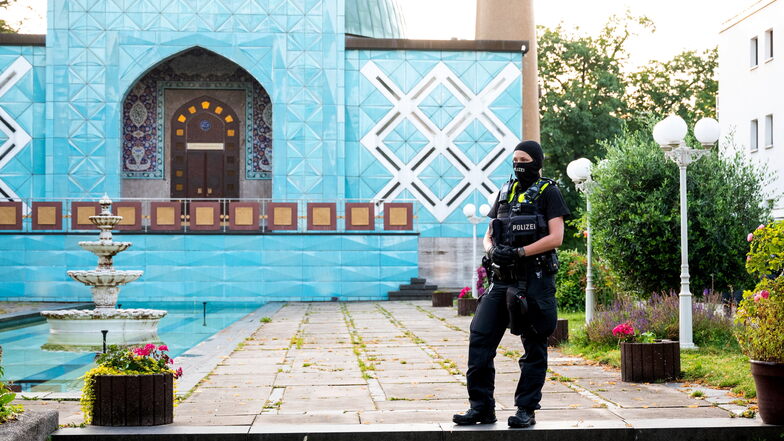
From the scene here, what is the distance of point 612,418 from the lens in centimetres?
692

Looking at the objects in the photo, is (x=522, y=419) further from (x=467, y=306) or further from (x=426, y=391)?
(x=467, y=306)

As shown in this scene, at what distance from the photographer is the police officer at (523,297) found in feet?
20.9

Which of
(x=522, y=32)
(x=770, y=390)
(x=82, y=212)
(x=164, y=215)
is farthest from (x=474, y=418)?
(x=522, y=32)

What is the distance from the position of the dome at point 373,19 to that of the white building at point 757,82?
47.2 feet

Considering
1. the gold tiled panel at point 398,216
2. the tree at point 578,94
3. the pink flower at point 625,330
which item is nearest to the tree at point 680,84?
the tree at point 578,94

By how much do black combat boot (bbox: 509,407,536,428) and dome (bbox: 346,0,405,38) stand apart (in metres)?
34.1

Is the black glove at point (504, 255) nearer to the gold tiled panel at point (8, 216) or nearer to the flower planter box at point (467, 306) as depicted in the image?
the flower planter box at point (467, 306)

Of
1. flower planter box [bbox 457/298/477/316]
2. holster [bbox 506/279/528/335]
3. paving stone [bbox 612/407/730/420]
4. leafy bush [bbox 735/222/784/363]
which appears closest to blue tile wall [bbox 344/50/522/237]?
flower planter box [bbox 457/298/477/316]

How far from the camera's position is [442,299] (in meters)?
24.9

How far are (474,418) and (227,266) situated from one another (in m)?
24.0

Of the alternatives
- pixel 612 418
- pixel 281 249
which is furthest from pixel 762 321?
pixel 281 249

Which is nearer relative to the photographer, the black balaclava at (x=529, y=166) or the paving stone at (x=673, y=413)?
the black balaclava at (x=529, y=166)

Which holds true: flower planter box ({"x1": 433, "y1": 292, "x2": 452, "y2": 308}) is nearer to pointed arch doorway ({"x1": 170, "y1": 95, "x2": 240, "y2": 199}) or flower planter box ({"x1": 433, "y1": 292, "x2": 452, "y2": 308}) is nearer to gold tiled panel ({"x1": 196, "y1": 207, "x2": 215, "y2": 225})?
gold tiled panel ({"x1": 196, "y1": 207, "x2": 215, "y2": 225})

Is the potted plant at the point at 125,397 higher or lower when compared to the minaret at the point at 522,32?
lower
